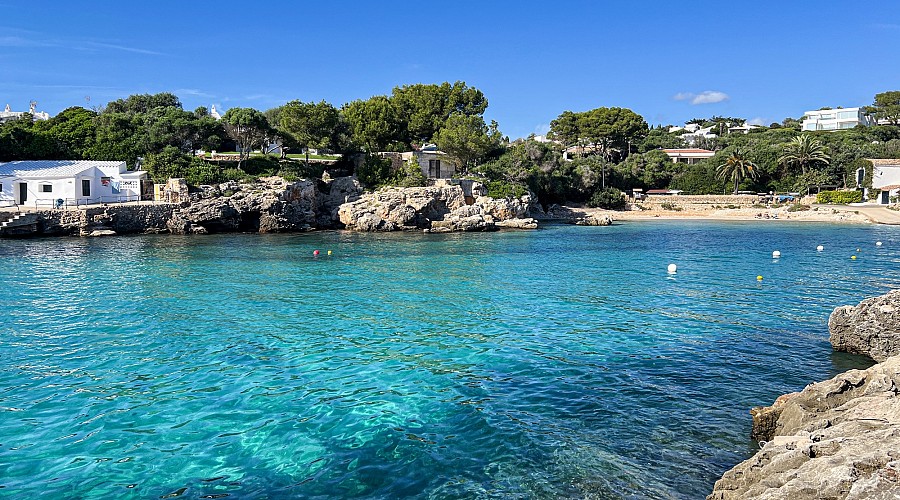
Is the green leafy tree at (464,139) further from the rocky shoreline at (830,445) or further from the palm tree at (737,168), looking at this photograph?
the rocky shoreline at (830,445)

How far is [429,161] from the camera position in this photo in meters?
61.5

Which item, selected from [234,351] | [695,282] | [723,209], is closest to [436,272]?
[695,282]

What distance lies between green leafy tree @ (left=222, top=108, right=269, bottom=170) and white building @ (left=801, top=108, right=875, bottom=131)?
11698cm

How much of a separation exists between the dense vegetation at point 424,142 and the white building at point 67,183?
89.3 inches

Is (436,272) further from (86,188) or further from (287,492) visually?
(86,188)

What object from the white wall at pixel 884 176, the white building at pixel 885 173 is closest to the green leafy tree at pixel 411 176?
the white building at pixel 885 173

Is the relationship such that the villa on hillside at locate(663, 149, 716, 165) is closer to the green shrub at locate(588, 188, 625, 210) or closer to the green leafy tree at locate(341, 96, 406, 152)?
the green shrub at locate(588, 188, 625, 210)

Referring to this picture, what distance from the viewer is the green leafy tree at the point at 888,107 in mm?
115188

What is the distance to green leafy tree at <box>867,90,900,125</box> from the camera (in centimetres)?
11519

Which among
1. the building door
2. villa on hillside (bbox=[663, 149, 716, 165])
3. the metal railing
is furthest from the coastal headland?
villa on hillside (bbox=[663, 149, 716, 165])

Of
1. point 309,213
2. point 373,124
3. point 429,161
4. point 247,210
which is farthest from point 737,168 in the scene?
point 247,210

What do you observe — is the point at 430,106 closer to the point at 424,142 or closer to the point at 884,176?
the point at 424,142

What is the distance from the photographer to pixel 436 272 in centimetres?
2716

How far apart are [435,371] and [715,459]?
582 cm
